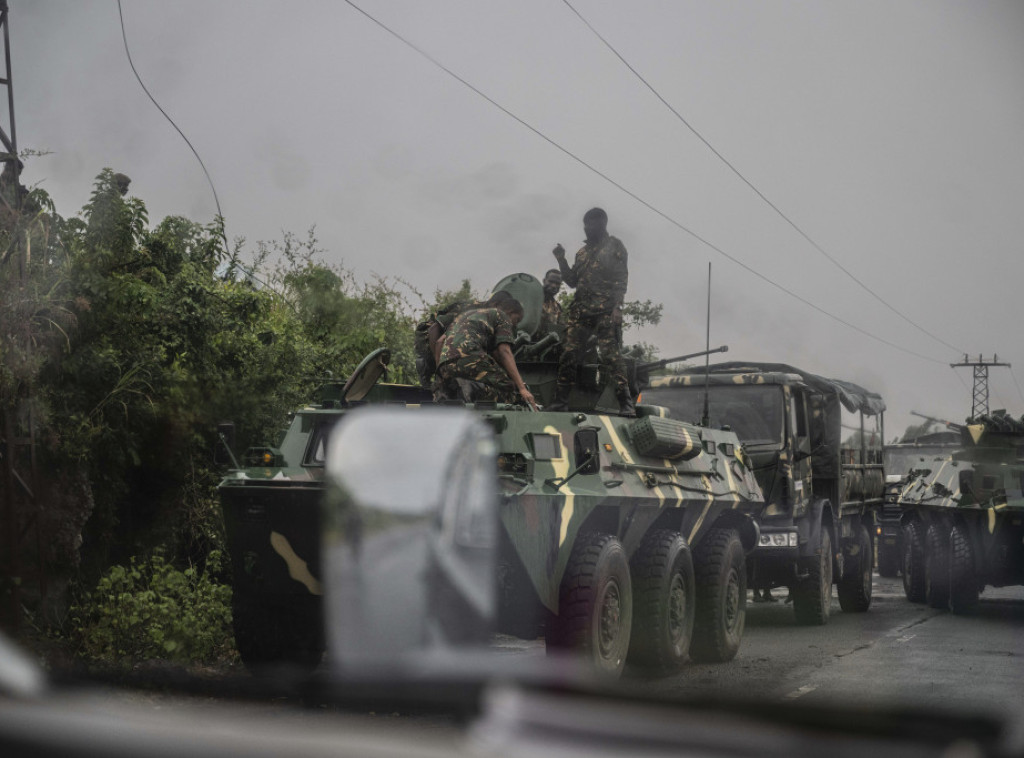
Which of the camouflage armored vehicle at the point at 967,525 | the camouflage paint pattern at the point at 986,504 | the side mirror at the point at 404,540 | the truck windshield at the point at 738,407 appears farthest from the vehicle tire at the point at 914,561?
the side mirror at the point at 404,540

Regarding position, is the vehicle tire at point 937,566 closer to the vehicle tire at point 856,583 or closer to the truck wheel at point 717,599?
the vehicle tire at point 856,583

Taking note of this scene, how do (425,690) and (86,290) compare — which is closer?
(425,690)

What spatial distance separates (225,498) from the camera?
6.80 meters

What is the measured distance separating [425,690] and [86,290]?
335 inches

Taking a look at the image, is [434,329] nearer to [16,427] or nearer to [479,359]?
[479,359]

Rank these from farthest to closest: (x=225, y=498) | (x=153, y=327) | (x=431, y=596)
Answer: (x=153, y=327)
(x=225, y=498)
(x=431, y=596)

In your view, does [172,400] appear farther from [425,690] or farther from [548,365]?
[425,690]

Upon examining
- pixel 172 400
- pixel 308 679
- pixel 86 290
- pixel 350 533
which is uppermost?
Result: pixel 86 290

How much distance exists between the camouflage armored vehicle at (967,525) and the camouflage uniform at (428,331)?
7.22 meters

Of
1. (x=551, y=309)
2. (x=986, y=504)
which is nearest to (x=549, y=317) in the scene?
(x=551, y=309)

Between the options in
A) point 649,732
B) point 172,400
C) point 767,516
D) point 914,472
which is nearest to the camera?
point 649,732

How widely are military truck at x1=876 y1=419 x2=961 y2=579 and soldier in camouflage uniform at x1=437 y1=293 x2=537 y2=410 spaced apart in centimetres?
930

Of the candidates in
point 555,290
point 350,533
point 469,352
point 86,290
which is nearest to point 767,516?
point 555,290

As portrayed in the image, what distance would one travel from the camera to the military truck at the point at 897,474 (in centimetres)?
1848
